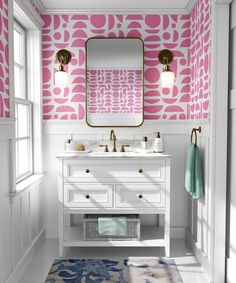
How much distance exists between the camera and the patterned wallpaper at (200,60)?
2.99m

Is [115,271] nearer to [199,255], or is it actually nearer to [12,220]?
[199,255]

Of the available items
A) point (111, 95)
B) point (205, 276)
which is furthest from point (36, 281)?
point (111, 95)

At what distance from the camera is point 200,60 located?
10.7 ft

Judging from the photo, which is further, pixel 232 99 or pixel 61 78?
pixel 61 78

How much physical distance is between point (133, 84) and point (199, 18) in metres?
0.93

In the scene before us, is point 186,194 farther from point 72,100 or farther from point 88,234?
point 72,100

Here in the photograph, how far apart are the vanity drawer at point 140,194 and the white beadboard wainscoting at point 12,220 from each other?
2.68ft

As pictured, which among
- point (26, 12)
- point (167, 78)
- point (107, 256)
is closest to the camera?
point (26, 12)

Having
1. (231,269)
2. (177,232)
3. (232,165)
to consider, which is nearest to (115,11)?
(232,165)

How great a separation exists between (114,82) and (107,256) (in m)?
1.77

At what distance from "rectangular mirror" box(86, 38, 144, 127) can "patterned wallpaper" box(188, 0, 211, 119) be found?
21.4 inches

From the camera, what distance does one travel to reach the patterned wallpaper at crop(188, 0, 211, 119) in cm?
299

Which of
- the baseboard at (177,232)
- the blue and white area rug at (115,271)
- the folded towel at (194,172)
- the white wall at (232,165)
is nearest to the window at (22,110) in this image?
the blue and white area rug at (115,271)

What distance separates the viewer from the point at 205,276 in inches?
115
